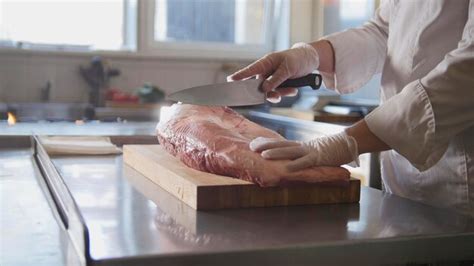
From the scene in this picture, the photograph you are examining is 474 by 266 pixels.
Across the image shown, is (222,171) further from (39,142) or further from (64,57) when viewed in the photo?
(64,57)

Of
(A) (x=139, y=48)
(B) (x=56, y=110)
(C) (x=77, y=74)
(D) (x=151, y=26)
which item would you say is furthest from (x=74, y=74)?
(D) (x=151, y=26)

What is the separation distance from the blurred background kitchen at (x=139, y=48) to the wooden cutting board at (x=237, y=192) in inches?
75.0

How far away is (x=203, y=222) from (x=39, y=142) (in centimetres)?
86

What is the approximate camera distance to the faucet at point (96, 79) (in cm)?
356

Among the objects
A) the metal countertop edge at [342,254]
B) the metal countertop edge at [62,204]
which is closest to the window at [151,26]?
the metal countertop edge at [62,204]

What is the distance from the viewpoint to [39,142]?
1.64m

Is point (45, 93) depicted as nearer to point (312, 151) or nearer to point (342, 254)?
point (312, 151)

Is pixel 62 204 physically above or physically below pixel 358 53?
below

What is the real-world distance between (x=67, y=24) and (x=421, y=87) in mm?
3025

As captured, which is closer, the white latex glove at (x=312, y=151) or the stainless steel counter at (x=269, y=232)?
the stainless steel counter at (x=269, y=232)

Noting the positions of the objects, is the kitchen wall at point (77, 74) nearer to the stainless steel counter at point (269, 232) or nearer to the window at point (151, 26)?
the window at point (151, 26)

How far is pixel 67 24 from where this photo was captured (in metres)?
3.73

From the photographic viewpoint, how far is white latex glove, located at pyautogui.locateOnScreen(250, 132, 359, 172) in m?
1.04

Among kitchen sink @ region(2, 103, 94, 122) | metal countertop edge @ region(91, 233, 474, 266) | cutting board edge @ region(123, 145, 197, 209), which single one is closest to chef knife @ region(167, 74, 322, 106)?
cutting board edge @ region(123, 145, 197, 209)
